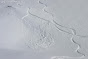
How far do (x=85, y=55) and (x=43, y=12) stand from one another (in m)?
0.56

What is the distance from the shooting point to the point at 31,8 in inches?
67.2

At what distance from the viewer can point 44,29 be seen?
1.46 m

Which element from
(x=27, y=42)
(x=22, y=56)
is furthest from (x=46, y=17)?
(x=22, y=56)

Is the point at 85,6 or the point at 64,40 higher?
the point at 85,6

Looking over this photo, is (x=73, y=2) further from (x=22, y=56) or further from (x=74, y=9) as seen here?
(x=22, y=56)

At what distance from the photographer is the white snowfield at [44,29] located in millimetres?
1318

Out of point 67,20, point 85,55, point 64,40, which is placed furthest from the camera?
point 67,20

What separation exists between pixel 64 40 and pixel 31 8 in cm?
49

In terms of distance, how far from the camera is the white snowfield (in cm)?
132

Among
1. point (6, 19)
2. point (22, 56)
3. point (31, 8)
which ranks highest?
point (31, 8)

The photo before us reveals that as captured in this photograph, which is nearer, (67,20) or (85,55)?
(85,55)

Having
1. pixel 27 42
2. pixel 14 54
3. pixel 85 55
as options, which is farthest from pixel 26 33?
pixel 85 55

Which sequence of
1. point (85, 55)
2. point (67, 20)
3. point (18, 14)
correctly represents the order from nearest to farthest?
point (85, 55) → point (67, 20) → point (18, 14)

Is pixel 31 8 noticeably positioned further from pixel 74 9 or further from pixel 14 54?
pixel 14 54
